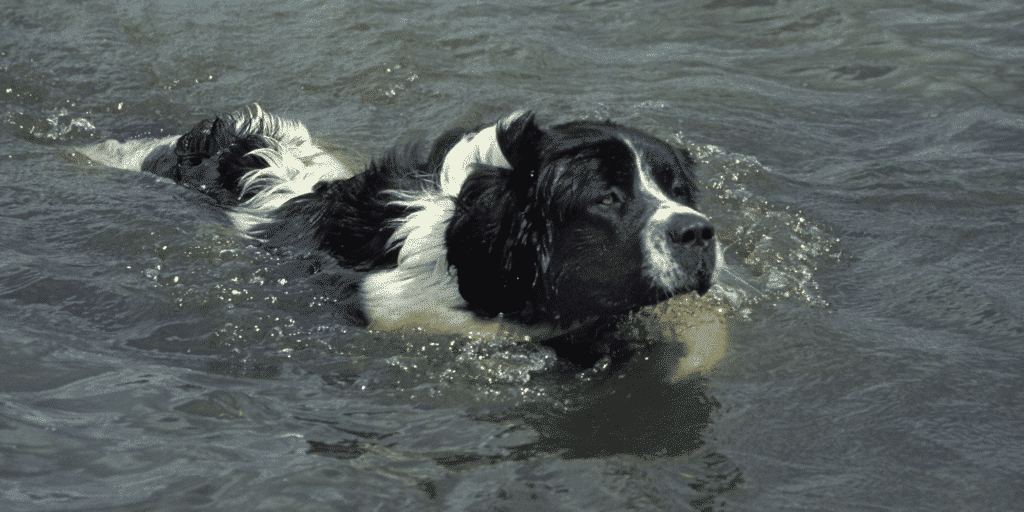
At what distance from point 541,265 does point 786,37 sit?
512 centimetres

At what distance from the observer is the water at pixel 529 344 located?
3195mm

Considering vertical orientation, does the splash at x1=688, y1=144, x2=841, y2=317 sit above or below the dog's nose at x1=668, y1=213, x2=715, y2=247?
below

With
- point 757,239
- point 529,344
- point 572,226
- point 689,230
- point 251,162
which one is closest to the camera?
point 689,230

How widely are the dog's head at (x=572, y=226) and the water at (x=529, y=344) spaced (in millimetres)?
307

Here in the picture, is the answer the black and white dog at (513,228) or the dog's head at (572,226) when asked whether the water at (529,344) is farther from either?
the dog's head at (572,226)

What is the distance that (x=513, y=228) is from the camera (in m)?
3.96

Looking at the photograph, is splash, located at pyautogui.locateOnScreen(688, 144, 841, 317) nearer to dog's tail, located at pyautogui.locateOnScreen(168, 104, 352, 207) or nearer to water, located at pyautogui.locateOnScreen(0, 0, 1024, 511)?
water, located at pyautogui.locateOnScreen(0, 0, 1024, 511)

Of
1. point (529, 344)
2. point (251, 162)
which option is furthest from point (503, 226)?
point (251, 162)

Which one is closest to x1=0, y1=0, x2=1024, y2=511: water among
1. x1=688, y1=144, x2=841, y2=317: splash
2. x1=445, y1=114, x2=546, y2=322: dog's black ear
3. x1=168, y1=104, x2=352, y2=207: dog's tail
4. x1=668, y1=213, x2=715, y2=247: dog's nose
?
x1=688, y1=144, x2=841, y2=317: splash

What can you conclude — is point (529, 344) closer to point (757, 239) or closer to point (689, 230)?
point (689, 230)

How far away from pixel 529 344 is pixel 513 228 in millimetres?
539

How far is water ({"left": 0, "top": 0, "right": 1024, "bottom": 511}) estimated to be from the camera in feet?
10.5

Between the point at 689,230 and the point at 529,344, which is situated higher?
the point at 689,230

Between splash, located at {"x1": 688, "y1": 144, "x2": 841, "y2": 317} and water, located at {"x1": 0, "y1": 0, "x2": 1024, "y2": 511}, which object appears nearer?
water, located at {"x1": 0, "y1": 0, "x2": 1024, "y2": 511}
